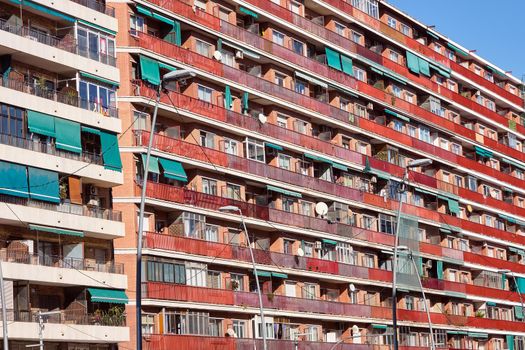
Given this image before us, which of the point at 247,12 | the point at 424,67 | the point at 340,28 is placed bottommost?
the point at 247,12

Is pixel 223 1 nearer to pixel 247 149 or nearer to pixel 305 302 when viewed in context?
pixel 247 149

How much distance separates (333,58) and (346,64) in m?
1.93

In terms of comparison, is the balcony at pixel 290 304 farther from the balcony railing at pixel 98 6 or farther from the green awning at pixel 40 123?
the balcony railing at pixel 98 6

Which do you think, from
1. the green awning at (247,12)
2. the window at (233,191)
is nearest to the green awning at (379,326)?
the window at (233,191)

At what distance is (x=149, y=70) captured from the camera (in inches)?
2522

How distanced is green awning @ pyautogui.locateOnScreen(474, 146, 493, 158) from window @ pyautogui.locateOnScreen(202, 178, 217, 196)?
41529 mm

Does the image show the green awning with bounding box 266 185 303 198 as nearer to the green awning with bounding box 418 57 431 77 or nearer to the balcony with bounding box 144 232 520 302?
the balcony with bounding box 144 232 520 302

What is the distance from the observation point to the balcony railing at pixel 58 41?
53.9 m

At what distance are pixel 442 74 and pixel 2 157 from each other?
56437mm

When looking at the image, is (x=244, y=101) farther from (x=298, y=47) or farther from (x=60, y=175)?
(x=60, y=175)

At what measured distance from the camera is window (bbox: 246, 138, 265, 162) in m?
72.4

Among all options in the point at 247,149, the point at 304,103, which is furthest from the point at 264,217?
the point at 304,103

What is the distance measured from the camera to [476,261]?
327ft

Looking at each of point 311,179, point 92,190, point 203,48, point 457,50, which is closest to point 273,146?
point 311,179
